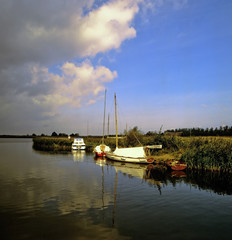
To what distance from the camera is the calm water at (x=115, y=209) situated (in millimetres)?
10242

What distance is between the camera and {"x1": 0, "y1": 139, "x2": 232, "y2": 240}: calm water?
10242 mm

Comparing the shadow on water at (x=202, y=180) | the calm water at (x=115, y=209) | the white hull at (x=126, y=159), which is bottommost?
the shadow on water at (x=202, y=180)

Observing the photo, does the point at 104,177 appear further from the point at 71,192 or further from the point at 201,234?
the point at 201,234

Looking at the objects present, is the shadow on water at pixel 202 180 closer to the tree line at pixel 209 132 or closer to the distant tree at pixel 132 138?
the distant tree at pixel 132 138

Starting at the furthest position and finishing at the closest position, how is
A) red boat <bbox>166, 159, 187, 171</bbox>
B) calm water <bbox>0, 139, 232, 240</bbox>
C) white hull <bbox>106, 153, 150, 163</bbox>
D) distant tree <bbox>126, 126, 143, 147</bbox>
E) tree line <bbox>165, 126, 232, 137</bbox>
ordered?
tree line <bbox>165, 126, 232, 137</bbox>
distant tree <bbox>126, 126, 143, 147</bbox>
white hull <bbox>106, 153, 150, 163</bbox>
red boat <bbox>166, 159, 187, 171</bbox>
calm water <bbox>0, 139, 232, 240</bbox>

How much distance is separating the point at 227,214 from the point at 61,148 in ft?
218

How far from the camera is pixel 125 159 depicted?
37406 mm

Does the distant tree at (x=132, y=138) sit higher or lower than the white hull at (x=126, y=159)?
higher

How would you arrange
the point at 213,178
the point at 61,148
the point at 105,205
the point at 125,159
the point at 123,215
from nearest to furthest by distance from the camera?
the point at 123,215 < the point at 105,205 < the point at 213,178 < the point at 125,159 < the point at 61,148

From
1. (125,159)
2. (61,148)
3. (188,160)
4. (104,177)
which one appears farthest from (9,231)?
(61,148)

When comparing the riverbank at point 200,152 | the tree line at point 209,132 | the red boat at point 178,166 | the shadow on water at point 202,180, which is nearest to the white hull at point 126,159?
the riverbank at point 200,152

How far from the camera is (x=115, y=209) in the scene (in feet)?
44.4

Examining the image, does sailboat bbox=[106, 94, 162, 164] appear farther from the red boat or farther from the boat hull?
the red boat

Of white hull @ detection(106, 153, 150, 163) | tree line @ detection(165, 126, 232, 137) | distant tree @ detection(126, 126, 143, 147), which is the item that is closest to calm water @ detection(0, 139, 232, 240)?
white hull @ detection(106, 153, 150, 163)
